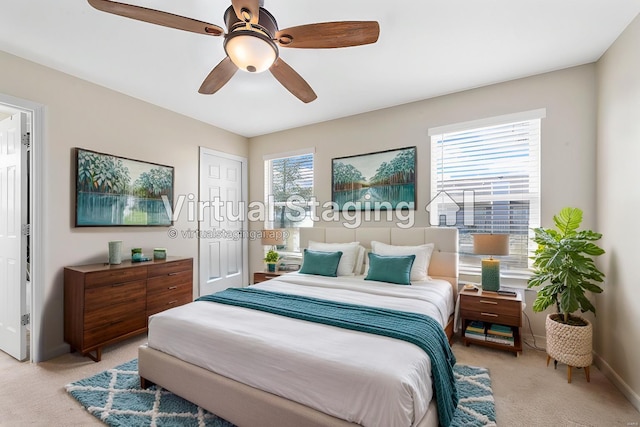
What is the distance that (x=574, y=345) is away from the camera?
2.28 m

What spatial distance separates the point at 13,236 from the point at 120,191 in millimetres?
964

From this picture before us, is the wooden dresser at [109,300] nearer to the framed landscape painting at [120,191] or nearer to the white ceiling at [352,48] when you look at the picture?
the framed landscape painting at [120,191]

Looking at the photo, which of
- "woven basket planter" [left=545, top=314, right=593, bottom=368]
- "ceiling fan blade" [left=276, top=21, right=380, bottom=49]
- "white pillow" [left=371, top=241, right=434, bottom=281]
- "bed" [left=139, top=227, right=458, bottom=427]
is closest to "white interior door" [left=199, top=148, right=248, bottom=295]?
"bed" [left=139, top=227, right=458, bottom=427]

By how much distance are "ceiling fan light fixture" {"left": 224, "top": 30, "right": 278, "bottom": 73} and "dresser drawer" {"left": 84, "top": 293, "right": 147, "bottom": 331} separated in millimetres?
2567

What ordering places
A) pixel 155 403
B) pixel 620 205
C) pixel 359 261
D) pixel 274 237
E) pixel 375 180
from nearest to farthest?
pixel 155 403 < pixel 620 205 < pixel 359 261 < pixel 375 180 < pixel 274 237

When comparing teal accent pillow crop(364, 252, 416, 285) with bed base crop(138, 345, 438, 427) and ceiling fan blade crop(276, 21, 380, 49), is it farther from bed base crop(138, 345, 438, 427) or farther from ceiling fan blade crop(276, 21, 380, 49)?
ceiling fan blade crop(276, 21, 380, 49)

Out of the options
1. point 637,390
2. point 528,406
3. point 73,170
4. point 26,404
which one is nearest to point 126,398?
point 26,404

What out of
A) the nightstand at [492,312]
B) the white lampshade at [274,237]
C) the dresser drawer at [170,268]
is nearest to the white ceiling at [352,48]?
the white lampshade at [274,237]

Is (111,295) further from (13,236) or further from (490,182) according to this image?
(490,182)

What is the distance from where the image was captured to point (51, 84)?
2.77 meters

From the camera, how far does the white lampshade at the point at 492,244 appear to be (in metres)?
2.79

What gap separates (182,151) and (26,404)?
2.98 meters

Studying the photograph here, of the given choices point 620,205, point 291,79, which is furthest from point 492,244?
point 291,79

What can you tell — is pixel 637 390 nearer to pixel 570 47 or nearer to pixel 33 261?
pixel 570 47
